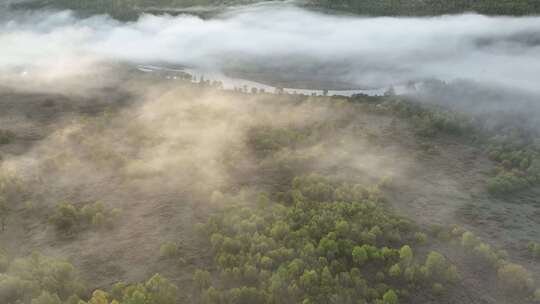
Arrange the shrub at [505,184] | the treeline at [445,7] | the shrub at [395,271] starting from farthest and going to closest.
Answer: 1. the treeline at [445,7]
2. the shrub at [505,184]
3. the shrub at [395,271]

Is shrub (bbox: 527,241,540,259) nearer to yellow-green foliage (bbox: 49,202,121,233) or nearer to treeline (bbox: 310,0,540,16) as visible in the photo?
yellow-green foliage (bbox: 49,202,121,233)

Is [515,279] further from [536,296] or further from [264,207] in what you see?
[264,207]

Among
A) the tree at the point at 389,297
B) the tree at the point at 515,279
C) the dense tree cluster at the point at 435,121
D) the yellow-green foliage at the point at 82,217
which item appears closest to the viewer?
the tree at the point at 389,297

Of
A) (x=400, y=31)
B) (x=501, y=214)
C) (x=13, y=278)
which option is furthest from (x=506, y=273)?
(x=400, y=31)

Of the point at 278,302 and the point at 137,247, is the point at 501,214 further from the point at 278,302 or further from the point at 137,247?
the point at 137,247

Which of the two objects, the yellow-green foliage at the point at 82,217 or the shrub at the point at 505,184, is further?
the shrub at the point at 505,184

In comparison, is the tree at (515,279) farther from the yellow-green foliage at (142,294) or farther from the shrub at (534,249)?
the yellow-green foliage at (142,294)

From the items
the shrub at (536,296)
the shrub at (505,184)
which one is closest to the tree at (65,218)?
the shrub at (536,296)
